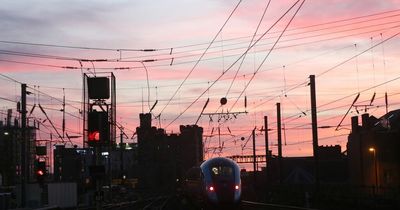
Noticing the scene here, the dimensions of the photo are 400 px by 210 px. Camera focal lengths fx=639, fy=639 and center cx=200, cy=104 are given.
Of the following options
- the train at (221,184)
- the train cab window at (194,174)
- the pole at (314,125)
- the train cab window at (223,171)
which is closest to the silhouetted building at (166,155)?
the train cab window at (194,174)

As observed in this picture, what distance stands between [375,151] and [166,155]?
8553 centimetres

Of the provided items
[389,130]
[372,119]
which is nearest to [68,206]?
[389,130]

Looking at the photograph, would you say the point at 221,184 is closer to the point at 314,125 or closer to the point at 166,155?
the point at 314,125

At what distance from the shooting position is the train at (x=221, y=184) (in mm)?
34156

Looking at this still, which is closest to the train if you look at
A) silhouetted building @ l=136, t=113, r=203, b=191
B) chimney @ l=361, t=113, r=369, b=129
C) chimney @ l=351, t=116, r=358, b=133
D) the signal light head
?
the signal light head

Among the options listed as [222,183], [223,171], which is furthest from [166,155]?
[222,183]

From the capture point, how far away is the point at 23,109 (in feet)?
156

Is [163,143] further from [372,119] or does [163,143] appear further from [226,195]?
[226,195]

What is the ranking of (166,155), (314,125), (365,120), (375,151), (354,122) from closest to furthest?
1. (314,125)
2. (375,151)
3. (365,120)
4. (354,122)
5. (166,155)

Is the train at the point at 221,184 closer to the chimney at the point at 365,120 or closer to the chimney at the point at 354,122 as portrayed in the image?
the chimney at the point at 365,120

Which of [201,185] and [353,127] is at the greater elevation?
[353,127]

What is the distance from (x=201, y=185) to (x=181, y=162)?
102m

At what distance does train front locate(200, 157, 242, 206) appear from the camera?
34.2m

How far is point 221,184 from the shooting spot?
34.5 m
